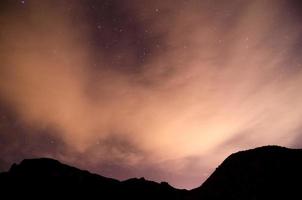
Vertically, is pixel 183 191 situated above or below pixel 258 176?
above

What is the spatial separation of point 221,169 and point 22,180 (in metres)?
33.1

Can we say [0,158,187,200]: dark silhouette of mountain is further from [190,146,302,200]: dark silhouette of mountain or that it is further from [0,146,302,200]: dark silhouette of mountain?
[190,146,302,200]: dark silhouette of mountain

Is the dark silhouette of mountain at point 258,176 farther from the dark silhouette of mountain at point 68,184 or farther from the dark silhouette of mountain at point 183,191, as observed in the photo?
the dark silhouette of mountain at point 68,184

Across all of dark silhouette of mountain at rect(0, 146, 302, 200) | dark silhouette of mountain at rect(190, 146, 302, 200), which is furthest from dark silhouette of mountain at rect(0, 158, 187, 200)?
dark silhouette of mountain at rect(190, 146, 302, 200)

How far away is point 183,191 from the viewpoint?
166 ft

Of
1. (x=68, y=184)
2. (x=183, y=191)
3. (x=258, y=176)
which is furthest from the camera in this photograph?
(x=183, y=191)

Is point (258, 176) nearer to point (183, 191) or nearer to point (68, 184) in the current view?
point (183, 191)

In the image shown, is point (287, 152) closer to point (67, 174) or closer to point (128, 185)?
point (128, 185)

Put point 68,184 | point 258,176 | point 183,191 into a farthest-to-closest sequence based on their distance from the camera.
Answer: point 183,191, point 68,184, point 258,176

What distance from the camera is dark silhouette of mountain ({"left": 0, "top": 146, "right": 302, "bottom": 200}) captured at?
2960 centimetres

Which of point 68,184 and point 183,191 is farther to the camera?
point 183,191

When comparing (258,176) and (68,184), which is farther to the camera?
(68,184)

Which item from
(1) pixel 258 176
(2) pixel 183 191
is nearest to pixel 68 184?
(2) pixel 183 191

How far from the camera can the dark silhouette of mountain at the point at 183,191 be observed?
2960cm
